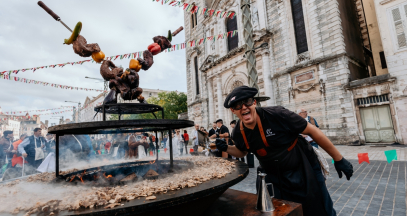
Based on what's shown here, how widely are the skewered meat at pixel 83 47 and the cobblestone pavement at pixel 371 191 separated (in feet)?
13.8

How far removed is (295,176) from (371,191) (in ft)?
10.5

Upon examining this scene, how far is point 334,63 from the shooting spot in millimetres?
10797

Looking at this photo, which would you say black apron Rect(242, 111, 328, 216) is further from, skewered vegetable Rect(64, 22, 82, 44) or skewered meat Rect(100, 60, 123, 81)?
skewered vegetable Rect(64, 22, 82, 44)

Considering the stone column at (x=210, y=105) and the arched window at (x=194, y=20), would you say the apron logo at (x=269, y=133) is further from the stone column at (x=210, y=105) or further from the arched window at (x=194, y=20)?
the arched window at (x=194, y=20)

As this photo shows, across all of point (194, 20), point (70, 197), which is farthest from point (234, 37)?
point (70, 197)

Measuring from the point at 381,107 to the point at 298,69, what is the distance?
4.61 meters

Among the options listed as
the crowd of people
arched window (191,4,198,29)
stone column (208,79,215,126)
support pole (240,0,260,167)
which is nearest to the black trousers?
the crowd of people

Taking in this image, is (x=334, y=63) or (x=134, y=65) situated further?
(x=334, y=63)

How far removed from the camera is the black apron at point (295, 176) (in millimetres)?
1924

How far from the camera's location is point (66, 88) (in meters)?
14.4

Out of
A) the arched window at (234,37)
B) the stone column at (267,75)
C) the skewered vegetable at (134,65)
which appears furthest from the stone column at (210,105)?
the skewered vegetable at (134,65)

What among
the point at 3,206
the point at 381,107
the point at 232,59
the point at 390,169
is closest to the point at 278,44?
the point at 232,59

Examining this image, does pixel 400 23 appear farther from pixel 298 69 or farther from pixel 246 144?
pixel 246 144

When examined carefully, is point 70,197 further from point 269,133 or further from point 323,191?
point 323,191
